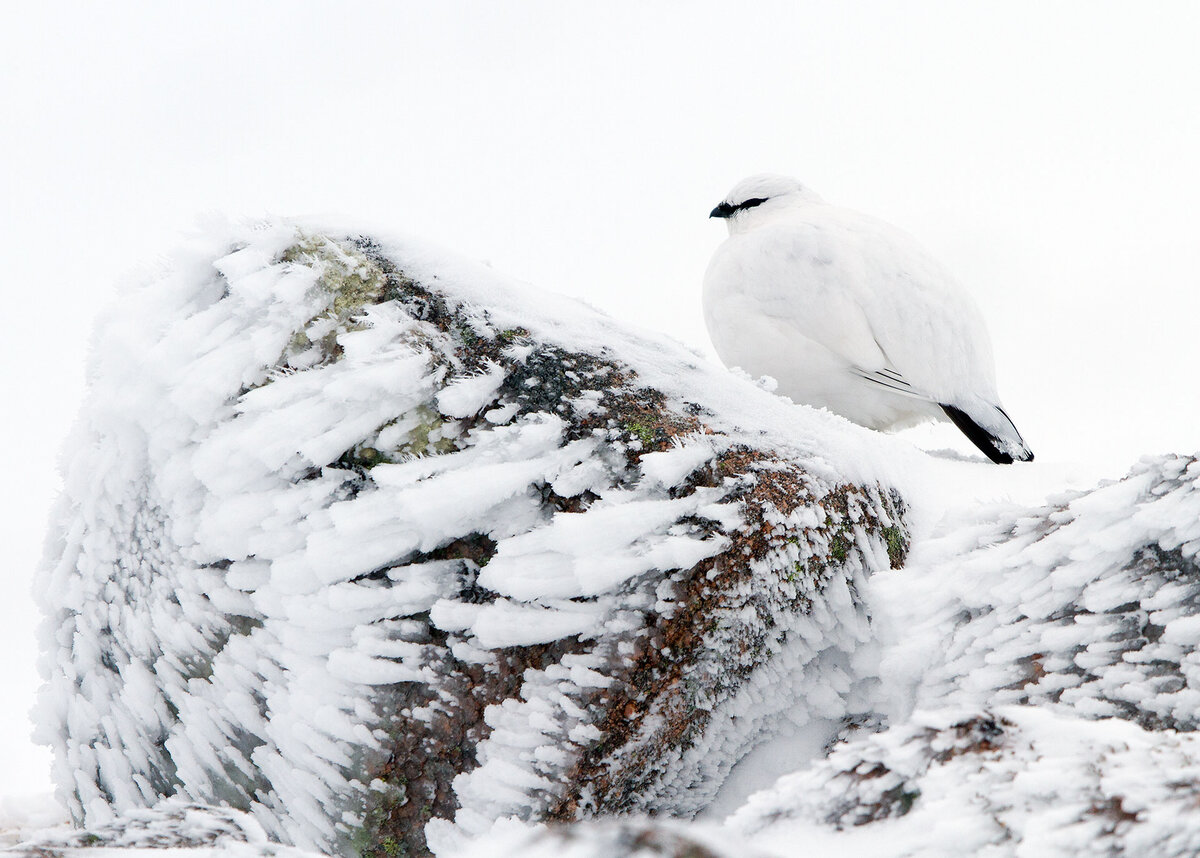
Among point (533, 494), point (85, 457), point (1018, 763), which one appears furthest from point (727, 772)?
point (85, 457)

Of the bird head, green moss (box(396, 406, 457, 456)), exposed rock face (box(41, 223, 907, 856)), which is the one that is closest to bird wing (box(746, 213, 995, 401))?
the bird head

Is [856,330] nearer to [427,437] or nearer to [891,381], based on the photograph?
[891,381]

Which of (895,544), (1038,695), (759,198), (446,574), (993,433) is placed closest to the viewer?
(1038,695)

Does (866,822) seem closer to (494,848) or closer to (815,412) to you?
(494,848)

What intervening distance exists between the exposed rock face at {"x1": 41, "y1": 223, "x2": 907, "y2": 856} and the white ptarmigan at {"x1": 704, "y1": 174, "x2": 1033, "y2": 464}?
3.81 feet

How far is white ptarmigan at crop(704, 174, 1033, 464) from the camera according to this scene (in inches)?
116

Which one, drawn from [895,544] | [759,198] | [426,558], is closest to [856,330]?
[759,198]

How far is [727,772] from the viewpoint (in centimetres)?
158

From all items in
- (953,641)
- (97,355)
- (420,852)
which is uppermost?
(97,355)

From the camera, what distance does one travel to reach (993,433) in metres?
2.93

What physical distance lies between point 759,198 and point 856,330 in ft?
3.72

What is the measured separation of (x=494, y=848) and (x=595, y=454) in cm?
80

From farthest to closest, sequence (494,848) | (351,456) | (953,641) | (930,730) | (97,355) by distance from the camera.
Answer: (97,355) → (351,456) → (953,641) → (930,730) → (494,848)

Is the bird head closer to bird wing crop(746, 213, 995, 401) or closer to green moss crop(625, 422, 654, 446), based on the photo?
bird wing crop(746, 213, 995, 401)
